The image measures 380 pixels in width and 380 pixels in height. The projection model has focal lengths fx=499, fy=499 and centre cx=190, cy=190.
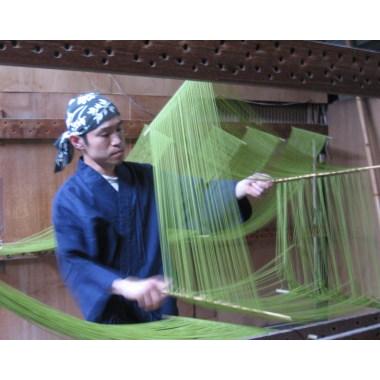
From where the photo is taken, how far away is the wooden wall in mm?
1415

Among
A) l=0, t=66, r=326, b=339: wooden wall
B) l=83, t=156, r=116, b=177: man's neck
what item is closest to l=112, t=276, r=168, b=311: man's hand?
l=83, t=156, r=116, b=177: man's neck

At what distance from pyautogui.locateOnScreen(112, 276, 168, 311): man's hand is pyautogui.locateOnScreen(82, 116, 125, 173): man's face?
20 cm

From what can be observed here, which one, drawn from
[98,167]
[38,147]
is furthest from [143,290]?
[38,147]

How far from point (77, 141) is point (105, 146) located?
50mm

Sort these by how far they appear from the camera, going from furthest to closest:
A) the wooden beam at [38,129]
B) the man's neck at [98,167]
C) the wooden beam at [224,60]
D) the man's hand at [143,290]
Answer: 1. the wooden beam at [38,129]
2. the man's neck at [98,167]
3. the man's hand at [143,290]
4. the wooden beam at [224,60]

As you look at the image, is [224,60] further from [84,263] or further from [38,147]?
[38,147]

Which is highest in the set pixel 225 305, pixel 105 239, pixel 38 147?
pixel 38 147

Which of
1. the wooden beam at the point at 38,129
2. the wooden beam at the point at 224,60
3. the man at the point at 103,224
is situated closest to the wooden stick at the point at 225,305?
the man at the point at 103,224

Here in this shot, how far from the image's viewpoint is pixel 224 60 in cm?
61

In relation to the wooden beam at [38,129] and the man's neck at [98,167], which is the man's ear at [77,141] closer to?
the man's neck at [98,167]

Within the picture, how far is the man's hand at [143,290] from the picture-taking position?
2.42ft

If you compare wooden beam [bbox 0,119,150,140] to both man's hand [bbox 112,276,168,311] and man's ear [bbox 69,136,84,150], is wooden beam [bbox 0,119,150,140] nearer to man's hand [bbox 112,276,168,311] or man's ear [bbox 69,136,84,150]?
man's ear [bbox 69,136,84,150]

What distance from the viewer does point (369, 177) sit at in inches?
58.6

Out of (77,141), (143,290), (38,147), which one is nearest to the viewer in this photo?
(143,290)
